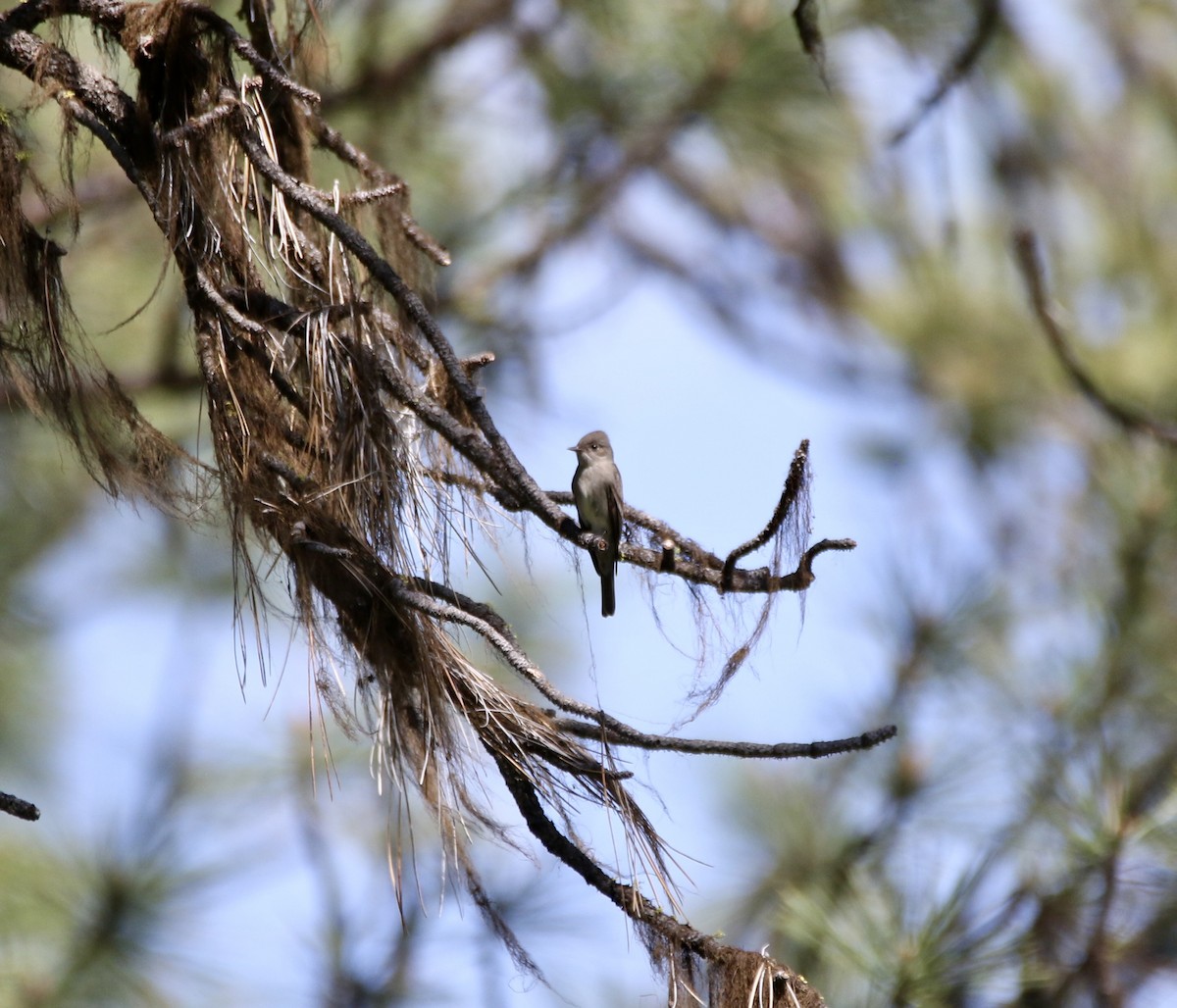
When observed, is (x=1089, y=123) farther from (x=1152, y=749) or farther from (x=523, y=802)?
(x=523, y=802)

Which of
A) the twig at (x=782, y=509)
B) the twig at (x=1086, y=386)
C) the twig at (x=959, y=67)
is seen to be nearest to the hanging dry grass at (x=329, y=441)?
the twig at (x=782, y=509)

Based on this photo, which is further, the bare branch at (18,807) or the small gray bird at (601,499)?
the small gray bird at (601,499)

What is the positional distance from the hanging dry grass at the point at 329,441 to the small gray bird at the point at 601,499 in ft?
1.03

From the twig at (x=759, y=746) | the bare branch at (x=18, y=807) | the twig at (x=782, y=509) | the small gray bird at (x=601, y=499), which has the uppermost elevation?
the small gray bird at (x=601, y=499)

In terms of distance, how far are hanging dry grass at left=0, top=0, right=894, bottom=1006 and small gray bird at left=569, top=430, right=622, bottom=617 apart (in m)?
0.31

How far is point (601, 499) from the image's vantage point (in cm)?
286

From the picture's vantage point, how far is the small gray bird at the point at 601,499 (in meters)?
A: 2.38

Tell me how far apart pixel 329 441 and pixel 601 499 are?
1077 mm

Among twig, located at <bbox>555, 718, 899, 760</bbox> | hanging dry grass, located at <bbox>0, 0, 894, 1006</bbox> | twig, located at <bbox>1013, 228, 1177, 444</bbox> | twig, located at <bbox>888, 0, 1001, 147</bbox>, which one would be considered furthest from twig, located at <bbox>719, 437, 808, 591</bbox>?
twig, located at <bbox>1013, 228, 1177, 444</bbox>

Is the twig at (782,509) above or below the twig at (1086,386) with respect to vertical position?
below

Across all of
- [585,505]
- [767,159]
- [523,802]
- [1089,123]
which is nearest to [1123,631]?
[585,505]

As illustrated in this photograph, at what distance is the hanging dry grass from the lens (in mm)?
1778

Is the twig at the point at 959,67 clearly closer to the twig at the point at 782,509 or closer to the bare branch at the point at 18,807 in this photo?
the twig at the point at 782,509

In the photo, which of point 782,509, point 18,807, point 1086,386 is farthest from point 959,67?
point 18,807
